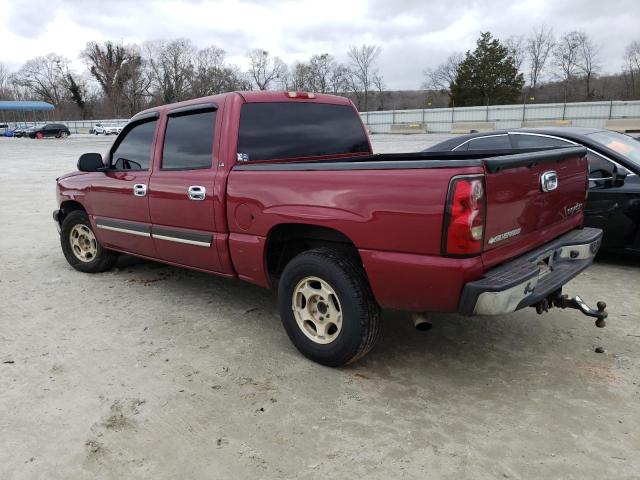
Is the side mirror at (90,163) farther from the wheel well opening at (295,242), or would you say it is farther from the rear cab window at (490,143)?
the rear cab window at (490,143)

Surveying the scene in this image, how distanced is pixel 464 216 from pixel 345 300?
939 mm

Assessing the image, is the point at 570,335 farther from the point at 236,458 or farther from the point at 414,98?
the point at 414,98

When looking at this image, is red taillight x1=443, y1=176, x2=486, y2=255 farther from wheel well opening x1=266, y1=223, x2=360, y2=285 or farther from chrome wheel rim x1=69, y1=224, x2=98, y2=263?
chrome wheel rim x1=69, y1=224, x2=98, y2=263

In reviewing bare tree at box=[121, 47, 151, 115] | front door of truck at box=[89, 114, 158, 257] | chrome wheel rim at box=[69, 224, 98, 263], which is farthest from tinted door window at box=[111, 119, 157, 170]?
bare tree at box=[121, 47, 151, 115]

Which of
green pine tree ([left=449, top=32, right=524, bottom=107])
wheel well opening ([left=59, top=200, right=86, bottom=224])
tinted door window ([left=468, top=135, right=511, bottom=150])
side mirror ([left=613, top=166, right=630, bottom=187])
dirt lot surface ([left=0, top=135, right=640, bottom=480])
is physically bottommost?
dirt lot surface ([left=0, top=135, right=640, bottom=480])

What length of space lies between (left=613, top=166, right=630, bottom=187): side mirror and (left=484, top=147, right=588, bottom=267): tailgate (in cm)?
173

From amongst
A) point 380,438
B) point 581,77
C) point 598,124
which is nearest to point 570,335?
point 380,438

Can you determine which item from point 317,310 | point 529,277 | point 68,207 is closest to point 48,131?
point 68,207

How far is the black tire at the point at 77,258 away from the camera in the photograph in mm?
5672

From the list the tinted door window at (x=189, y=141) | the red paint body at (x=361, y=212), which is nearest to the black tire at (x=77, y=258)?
the red paint body at (x=361, y=212)

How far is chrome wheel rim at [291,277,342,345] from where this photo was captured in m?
3.37

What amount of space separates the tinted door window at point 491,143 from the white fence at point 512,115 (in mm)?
36540

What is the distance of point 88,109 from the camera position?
8862cm

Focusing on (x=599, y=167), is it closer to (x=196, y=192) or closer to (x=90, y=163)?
(x=196, y=192)
